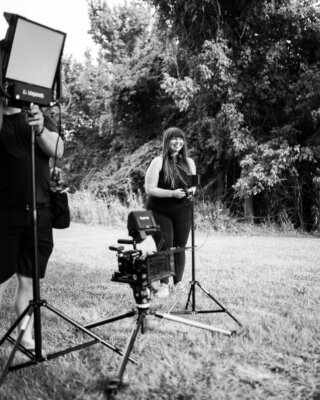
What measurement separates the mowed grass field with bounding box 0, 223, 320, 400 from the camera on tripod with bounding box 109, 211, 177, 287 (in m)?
0.50

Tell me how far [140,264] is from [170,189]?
1740 millimetres

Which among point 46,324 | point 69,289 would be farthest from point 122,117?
point 46,324

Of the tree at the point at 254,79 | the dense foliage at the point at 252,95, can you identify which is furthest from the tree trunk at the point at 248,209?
the tree at the point at 254,79

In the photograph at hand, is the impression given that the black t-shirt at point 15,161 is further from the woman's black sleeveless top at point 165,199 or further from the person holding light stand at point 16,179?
the woman's black sleeveless top at point 165,199

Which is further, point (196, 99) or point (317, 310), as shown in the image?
point (196, 99)

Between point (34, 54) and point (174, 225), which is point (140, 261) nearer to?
point (34, 54)

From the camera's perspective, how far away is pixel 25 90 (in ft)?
7.00

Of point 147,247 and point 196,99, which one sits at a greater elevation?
point 196,99

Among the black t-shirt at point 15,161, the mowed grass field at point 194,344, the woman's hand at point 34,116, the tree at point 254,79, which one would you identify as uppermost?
the tree at point 254,79

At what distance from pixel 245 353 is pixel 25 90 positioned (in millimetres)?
2014

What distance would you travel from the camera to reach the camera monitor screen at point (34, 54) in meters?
2.08

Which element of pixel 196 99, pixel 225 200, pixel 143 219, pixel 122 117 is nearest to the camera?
pixel 143 219

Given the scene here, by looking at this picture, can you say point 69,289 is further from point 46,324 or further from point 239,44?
point 239,44

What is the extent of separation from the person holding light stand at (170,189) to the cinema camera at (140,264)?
4.37ft
